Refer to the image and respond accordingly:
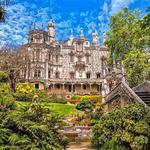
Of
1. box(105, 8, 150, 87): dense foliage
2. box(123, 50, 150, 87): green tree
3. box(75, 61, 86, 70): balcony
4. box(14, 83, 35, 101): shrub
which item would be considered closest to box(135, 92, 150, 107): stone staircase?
box(123, 50, 150, 87): green tree

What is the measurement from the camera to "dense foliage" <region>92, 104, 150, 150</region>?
35.7 ft

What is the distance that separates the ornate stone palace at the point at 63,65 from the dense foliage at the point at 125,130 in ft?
170

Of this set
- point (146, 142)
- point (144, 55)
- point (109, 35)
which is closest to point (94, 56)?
point (109, 35)

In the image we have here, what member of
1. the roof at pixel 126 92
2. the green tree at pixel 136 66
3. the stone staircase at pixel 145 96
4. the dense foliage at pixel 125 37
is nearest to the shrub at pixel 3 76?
the dense foliage at pixel 125 37

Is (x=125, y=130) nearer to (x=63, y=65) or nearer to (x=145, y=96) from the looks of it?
(x=145, y=96)

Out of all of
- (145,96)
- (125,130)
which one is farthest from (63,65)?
(125,130)

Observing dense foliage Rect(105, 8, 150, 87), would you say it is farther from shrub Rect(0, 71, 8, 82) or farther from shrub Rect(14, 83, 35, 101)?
shrub Rect(0, 71, 8, 82)

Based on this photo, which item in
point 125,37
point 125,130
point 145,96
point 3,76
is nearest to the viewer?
point 125,130

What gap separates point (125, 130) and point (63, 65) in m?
60.5

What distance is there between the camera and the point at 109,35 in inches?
1665

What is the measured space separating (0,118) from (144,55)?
25836mm

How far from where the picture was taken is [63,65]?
7138cm

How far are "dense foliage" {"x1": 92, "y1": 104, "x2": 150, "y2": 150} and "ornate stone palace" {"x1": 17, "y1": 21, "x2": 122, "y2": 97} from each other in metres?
51.9

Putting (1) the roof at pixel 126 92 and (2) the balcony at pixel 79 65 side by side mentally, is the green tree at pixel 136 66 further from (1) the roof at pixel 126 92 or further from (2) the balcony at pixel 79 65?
(2) the balcony at pixel 79 65
